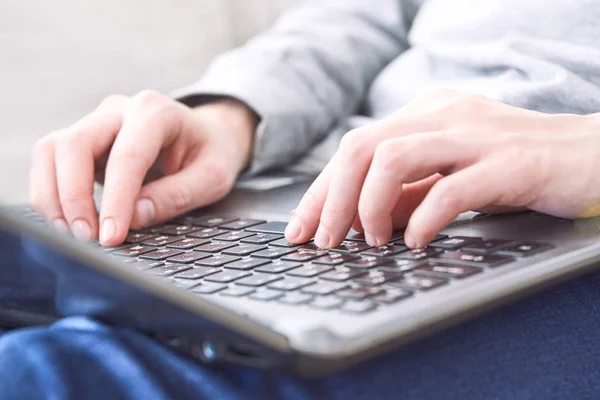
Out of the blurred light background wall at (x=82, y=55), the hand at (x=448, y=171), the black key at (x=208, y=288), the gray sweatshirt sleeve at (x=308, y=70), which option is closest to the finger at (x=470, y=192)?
the hand at (x=448, y=171)

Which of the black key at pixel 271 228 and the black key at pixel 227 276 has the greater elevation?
the black key at pixel 227 276

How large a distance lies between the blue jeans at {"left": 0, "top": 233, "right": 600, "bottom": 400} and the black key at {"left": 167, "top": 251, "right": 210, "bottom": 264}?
0.09 meters

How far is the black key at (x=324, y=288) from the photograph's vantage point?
0.30 m

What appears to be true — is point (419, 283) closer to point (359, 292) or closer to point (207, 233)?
point (359, 292)

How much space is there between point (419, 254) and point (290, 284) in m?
0.07

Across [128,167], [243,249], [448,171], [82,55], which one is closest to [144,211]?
[128,167]

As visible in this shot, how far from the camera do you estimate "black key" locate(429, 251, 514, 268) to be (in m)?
0.31

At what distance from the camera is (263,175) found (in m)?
0.70

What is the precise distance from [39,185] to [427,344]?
0.34m

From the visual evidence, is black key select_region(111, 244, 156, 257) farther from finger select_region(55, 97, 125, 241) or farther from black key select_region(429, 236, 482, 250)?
black key select_region(429, 236, 482, 250)

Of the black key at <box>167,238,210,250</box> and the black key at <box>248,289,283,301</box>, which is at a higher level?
the black key at <box>248,289,283,301</box>

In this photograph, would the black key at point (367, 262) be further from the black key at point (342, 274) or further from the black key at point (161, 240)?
the black key at point (161, 240)

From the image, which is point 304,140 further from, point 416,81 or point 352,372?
point 352,372

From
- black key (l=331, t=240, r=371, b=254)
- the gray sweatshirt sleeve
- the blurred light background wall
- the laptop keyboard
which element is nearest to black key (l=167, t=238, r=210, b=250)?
the laptop keyboard
